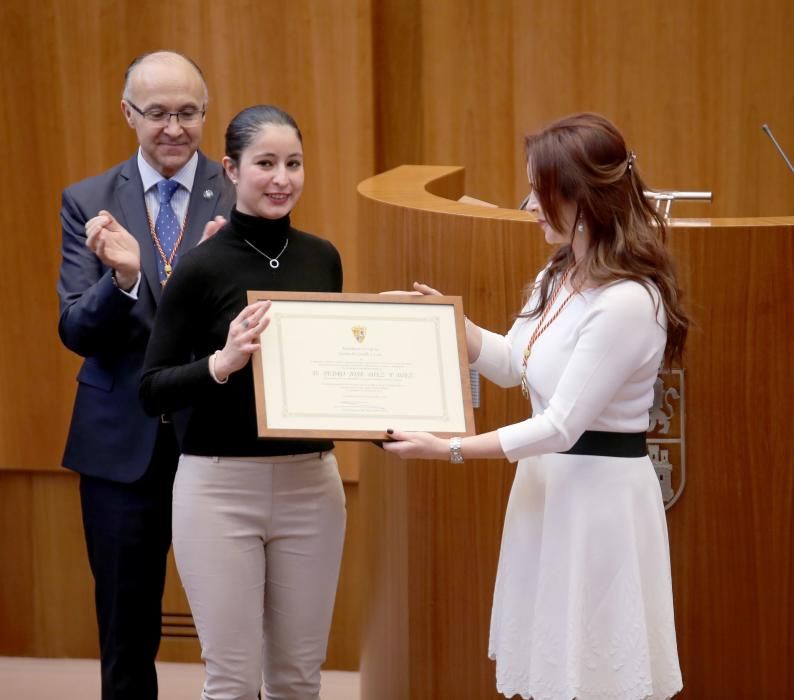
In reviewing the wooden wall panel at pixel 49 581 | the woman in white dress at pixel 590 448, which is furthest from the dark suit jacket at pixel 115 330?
the wooden wall panel at pixel 49 581

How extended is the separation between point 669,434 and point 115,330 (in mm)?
1247

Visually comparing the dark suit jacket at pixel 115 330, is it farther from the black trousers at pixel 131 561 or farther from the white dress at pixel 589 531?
the white dress at pixel 589 531

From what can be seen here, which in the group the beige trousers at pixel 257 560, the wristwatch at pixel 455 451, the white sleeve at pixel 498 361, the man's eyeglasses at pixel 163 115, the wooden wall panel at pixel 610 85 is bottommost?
the beige trousers at pixel 257 560

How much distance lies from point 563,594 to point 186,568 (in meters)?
0.74

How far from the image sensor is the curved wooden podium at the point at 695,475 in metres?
2.88

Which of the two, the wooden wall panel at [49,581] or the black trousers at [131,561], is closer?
the black trousers at [131,561]

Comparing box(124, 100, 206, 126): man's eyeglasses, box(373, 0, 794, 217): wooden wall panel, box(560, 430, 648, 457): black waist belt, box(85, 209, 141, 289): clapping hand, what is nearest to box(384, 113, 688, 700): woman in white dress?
box(560, 430, 648, 457): black waist belt

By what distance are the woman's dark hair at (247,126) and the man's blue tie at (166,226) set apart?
0.53m

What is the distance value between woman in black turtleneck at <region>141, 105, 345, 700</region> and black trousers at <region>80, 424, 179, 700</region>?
1.65 feet

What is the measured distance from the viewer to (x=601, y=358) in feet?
7.71

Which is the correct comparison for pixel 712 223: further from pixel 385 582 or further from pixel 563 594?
pixel 385 582

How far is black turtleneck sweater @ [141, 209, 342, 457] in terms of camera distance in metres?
2.60

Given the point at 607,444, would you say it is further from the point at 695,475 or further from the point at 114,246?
the point at 114,246

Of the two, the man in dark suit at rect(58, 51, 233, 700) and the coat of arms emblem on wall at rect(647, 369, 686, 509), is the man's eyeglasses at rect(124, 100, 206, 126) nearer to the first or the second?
the man in dark suit at rect(58, 51, 233, 700)
